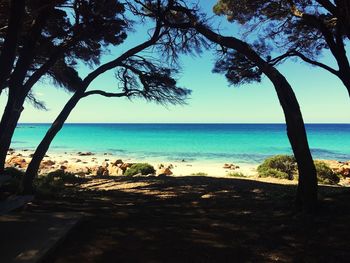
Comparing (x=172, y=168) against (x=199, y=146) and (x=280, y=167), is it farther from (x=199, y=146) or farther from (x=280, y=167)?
(x=199, y=146)

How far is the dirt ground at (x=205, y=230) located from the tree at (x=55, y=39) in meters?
2.49

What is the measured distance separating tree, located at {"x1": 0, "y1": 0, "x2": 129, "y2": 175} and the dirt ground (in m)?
2.49

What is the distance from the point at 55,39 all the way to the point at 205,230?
281 inches

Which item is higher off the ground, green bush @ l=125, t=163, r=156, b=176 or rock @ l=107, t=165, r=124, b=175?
green bush @ l=125, t=163, r=156, b=176

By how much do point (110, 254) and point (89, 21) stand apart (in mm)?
6502

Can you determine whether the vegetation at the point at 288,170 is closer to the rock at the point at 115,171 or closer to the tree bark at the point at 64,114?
the rock at the point at 115,171

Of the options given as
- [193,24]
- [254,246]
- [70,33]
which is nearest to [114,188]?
[70,33]

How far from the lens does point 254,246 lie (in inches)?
170

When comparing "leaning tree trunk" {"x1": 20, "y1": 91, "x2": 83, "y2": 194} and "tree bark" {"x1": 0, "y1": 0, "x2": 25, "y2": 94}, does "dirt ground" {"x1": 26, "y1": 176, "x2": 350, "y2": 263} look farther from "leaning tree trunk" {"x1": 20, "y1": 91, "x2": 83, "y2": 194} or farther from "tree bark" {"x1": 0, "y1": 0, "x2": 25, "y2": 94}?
"tree bark" {"x1": 0, "y1": 0, "x2": 25, "y2": 94}

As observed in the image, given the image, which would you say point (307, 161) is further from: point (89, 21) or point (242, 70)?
point (89, 21)

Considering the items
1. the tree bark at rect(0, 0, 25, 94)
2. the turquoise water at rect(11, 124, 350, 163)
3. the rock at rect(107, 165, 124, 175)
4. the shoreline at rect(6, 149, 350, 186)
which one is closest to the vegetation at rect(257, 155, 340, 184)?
the shoreline at rect(6, 149, 350, 186)

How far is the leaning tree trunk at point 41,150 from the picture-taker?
316 inches

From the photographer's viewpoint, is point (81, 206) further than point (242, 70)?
No

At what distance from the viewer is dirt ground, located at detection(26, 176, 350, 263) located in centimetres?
400
